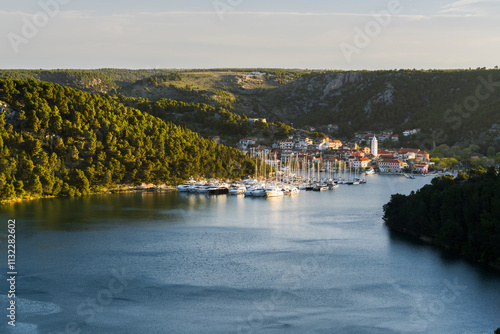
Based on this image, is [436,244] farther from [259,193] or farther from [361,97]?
[361,97]

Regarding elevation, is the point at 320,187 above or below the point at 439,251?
above

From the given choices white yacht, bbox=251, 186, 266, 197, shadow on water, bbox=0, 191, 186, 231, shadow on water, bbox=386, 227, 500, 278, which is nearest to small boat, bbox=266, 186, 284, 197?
white yacht, bbox=251, 186, 266, 197

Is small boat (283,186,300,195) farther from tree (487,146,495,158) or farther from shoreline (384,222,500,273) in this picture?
tree (487,146,495,158)

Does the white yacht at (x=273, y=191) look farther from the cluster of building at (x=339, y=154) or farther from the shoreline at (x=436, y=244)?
the cluster of building at (x=339, y=154)

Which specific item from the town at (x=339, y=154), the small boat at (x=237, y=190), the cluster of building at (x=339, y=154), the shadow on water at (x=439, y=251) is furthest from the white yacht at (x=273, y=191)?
the cluster of building at (x=339, y=154)

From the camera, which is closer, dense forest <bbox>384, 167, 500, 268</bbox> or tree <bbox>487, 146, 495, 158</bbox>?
dense forest <bbox>384, 167, 500, 268</bbox>

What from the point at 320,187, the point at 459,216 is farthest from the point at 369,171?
the point at 459,216

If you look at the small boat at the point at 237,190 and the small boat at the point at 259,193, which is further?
the small boat at the point at 237,190
